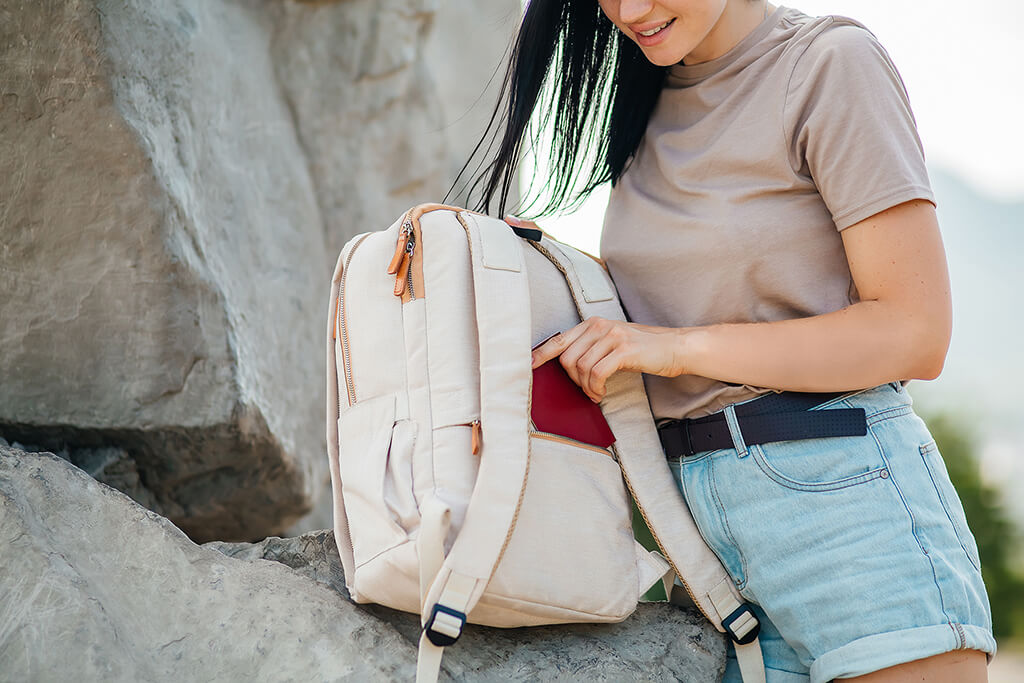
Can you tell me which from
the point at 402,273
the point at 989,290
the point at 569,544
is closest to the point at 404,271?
the point at 402,273

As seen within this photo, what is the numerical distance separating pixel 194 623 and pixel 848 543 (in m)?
0.85

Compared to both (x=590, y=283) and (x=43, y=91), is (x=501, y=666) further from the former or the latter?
(x=43, y=91)

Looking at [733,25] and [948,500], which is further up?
[733,25]

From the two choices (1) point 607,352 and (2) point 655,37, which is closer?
(1) point 607,352

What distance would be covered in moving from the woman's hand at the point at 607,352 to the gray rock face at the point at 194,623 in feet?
1.20

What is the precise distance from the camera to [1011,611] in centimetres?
406

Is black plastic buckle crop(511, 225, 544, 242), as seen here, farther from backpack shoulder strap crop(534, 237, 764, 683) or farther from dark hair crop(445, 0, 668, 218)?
dark hair crop(445, 0, 668, 218)

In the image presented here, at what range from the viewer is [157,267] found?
5.44 feet

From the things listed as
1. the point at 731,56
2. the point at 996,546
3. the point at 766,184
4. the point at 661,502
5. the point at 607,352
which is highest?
the point at 731,56

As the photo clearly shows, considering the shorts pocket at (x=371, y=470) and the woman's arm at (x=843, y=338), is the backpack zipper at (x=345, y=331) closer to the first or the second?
the shorts pocket at (x=371, y=470)

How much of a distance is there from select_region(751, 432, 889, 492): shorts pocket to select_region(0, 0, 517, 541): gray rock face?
1.09 meters

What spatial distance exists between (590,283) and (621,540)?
0.38 m

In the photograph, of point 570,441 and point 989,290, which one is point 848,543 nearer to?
point 570,441

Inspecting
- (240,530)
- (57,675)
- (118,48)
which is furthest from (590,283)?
(240,530)
